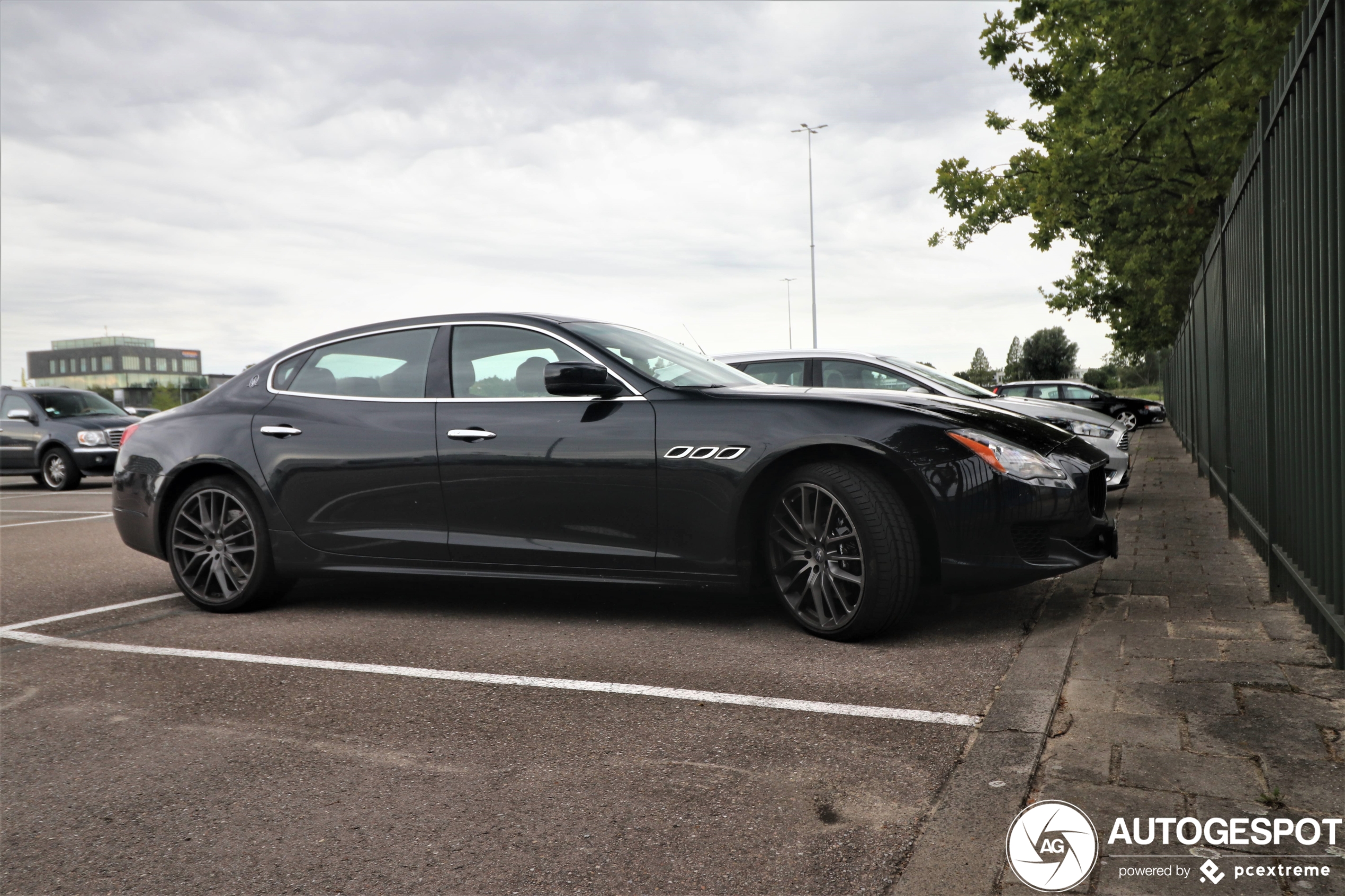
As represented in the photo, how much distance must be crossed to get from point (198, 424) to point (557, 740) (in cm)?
351

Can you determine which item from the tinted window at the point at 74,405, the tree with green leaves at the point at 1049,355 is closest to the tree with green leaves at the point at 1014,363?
the tree with green leaves at the point at 1049,355

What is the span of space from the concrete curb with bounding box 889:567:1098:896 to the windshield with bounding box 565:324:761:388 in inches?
78.9

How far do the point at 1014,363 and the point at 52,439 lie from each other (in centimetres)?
9943

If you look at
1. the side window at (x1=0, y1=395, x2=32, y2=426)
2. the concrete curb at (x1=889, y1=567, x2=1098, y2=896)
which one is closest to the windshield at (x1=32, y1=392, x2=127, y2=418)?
the side window at (x1=0, y1=395, x2=32, y2=426)

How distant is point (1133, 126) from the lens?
54.4ft

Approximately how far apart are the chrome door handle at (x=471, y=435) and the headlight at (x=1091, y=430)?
654 cm

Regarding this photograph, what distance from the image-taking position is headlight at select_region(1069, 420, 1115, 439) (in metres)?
9.92

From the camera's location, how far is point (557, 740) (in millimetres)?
3475

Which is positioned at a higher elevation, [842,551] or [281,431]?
[281,431]

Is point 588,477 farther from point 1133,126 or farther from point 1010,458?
point 1133,126

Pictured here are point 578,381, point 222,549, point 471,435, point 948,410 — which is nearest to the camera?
point 948,410

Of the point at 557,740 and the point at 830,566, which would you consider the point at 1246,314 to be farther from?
the point at 557,740

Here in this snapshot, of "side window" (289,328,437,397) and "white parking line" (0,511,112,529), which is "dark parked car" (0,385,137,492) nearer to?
"white parking line" (0,511,112,529)

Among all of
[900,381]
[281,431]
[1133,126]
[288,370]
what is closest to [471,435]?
[281,431]
